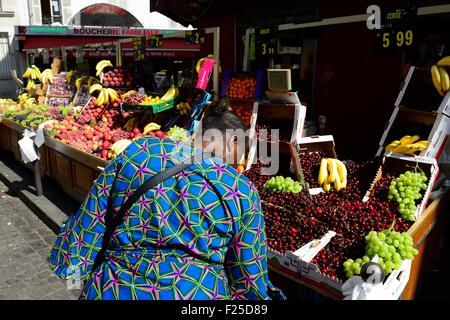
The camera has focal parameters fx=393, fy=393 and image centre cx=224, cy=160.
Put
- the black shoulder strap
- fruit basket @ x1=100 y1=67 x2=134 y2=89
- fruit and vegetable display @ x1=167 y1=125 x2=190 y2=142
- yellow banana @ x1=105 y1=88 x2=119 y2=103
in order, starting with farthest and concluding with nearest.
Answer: fruit basket @ x1=100 y1=67 x2=134 y2=89, yellow banana @ x1=105 y1=88 x2=119 y2=103, fruit and vegetable display @ x1=167 y1=125 x2=190 y2=142, the black shoulder strap


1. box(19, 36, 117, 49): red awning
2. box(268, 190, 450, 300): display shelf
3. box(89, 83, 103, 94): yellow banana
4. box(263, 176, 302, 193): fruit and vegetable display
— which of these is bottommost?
box(268, 190, 450, 300): display shelf

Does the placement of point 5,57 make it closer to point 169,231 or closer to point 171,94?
point 171,94

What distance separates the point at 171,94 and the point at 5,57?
18.4m

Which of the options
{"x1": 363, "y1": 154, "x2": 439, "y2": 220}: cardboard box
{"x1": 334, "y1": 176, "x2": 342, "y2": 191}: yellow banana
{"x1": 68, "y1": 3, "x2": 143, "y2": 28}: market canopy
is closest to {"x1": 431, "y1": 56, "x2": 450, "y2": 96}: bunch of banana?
{"x1": 363, "y1": 154, "x2": 439, "y2": 220}: cardboard box

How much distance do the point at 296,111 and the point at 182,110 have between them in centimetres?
202

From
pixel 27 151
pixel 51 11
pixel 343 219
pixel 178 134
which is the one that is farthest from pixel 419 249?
pixel 51 11

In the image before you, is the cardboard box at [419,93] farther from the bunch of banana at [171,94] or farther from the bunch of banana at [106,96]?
the bunch of banana at [106,96]

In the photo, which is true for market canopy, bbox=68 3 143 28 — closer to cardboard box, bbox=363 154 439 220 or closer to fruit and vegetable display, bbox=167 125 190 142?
fruit and vegetable display, bbox=167 125 190 142

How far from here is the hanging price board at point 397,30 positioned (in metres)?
3.60

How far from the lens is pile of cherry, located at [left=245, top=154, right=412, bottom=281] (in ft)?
9.07

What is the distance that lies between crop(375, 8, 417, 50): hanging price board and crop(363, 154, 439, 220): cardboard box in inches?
43.2
